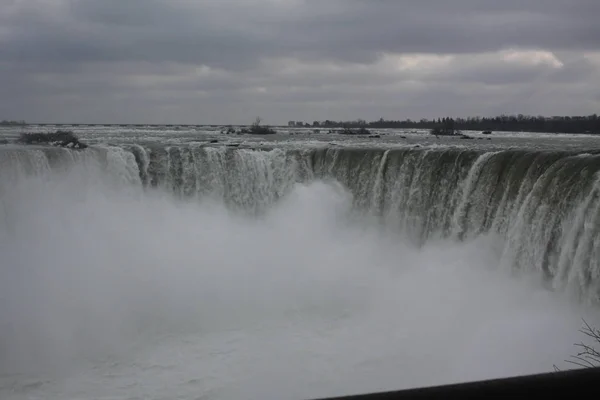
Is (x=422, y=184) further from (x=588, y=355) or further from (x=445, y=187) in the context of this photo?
(x=588, y=355)

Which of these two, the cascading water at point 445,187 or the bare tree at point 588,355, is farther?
the cascading water at point 445,187

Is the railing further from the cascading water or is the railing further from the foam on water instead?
the cascading water

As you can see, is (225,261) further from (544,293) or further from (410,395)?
(410,395)

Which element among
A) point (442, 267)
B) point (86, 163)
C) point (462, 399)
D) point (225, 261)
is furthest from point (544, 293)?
point (86, 163)

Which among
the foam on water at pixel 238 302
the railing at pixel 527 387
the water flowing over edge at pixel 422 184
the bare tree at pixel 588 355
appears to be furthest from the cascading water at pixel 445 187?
the railing at pixel 527 387

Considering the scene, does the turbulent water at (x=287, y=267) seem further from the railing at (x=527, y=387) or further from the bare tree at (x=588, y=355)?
the railing at (x=527, y=387)
